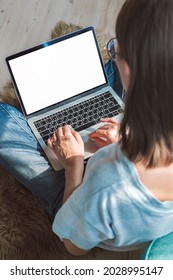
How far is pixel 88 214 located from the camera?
796mm

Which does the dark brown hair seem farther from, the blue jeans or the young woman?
the blue jeans

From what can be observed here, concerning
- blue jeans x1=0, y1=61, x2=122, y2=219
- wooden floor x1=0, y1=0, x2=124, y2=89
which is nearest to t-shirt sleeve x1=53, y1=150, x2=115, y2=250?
blue jeans x1=0, y1=61, x2=122, y2=219

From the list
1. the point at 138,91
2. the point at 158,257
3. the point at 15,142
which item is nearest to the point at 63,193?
the point at 15,142

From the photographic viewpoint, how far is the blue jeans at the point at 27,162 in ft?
3.68

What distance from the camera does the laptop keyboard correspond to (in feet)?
3.90

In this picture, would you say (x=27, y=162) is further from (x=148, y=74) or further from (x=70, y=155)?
(x=148, y=74)

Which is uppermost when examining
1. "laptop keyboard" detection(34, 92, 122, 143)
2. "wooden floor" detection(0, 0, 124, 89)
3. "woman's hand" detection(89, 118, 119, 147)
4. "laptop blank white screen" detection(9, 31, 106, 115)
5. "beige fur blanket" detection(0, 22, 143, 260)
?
"wooden floor" detection(0, 0, 124, 89)

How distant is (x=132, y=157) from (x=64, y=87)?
1.76ft

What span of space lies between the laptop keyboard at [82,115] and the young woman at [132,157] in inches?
3.9

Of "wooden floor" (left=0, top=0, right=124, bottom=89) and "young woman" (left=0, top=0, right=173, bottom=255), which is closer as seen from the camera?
"young woman" (left=0, top=0, right=173, bottom=255)

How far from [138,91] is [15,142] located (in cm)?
60

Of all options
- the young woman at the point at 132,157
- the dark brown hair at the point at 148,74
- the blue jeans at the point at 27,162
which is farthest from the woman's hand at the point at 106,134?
the dark brown hair at the point at 148,74

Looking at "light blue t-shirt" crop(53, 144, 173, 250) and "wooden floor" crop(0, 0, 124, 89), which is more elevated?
"wooden floor" crop(0, 0, 124, 89)
